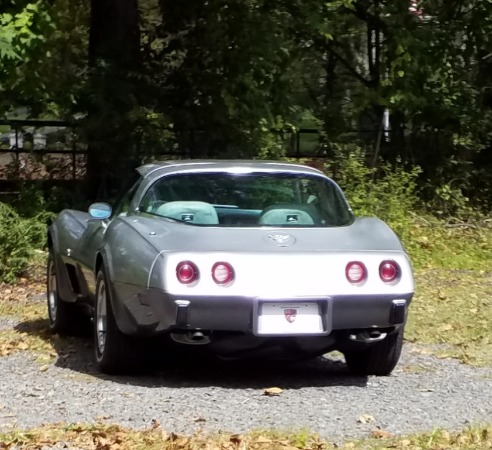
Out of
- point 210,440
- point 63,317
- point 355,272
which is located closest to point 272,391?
point 355,272

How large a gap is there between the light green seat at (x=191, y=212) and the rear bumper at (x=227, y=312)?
0.66 meters

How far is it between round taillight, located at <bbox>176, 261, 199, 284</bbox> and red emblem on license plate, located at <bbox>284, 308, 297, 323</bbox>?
58cm

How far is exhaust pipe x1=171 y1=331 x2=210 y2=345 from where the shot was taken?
6.74 meters

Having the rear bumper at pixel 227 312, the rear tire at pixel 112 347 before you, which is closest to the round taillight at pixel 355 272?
the rear bumper at pixel 227 312

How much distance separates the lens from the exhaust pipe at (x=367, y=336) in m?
6.96

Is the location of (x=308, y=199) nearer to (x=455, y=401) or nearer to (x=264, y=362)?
(x=264, y=362)

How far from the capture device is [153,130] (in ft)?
49.9

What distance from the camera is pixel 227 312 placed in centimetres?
663

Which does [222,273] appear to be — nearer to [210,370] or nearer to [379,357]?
[210,370]

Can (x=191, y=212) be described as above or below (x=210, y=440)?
above

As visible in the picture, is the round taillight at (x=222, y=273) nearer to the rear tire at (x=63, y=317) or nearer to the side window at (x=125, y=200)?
the side window at (x=125, y=200)

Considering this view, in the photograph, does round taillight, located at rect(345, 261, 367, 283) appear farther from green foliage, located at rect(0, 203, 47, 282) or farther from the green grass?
green foliage, located at rect(0, 203, 47, 282)

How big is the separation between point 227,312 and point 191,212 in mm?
1019

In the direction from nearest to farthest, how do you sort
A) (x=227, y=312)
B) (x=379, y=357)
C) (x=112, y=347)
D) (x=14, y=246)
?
(x=227, y=312), (x=112, y=347), (x=379, y=357), (x=14, y=246)
